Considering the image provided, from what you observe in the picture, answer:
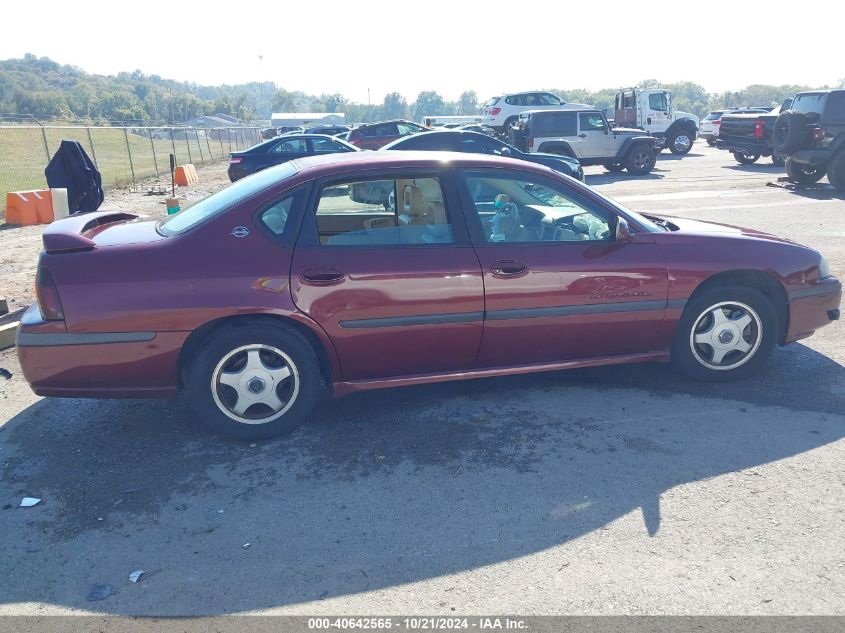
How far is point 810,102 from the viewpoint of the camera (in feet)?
47.6

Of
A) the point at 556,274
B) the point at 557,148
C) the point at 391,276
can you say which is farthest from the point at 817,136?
the point at 391,276

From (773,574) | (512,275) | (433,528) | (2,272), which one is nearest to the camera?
(773,574)

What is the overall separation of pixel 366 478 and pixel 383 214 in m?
1.60

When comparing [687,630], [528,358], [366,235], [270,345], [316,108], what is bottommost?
[687,630]

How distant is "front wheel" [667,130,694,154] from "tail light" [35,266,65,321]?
87.4 ft

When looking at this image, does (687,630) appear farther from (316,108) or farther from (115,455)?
(316,108)

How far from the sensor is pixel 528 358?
4.29 m

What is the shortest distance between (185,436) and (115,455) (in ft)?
1.27

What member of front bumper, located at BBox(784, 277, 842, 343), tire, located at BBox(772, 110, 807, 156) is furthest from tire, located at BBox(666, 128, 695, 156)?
front bumper, located at BBox(784, 277, 842, 343)

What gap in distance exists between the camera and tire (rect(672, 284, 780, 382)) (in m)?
4.48

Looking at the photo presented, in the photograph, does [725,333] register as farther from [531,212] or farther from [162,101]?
[162,101]

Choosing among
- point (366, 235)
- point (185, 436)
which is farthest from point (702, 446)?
point (185, 436)

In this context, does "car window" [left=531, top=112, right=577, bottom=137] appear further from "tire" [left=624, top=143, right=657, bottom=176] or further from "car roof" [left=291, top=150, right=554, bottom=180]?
"car roof" [left=291, top=150, right=554, bottom=180]

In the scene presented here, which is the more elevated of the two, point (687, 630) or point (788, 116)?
point (788, 116)
